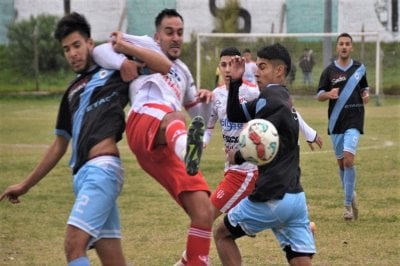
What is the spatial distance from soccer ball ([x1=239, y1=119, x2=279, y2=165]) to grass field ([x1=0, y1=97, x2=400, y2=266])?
300 cm

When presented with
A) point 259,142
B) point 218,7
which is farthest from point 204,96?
point 218,7

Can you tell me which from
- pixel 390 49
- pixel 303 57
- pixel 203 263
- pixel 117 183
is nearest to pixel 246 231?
pixel 203 263

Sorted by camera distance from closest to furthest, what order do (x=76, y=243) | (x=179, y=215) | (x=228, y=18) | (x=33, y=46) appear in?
(x=76, y=243)
(x=179, y=215)
(x=33, y=46)
(x=228, y=18)

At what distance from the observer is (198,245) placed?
651cm

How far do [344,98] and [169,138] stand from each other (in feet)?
22.9

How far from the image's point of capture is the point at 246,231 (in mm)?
7172

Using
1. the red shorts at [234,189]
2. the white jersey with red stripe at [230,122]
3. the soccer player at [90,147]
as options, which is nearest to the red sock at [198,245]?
the soccer player at [90,147]

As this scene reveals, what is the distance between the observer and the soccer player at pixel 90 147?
6.34m

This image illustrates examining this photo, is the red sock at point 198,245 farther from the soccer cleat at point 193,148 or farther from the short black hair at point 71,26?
the short black hair at point 71,26

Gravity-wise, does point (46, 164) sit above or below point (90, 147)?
below

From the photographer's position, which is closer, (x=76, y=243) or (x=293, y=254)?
(x=76, y=243)

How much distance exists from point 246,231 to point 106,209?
1248 mm

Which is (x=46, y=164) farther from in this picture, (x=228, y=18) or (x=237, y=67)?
(x=228, y=18)

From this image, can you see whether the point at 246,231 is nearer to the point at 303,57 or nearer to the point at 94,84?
the point at 94,84
